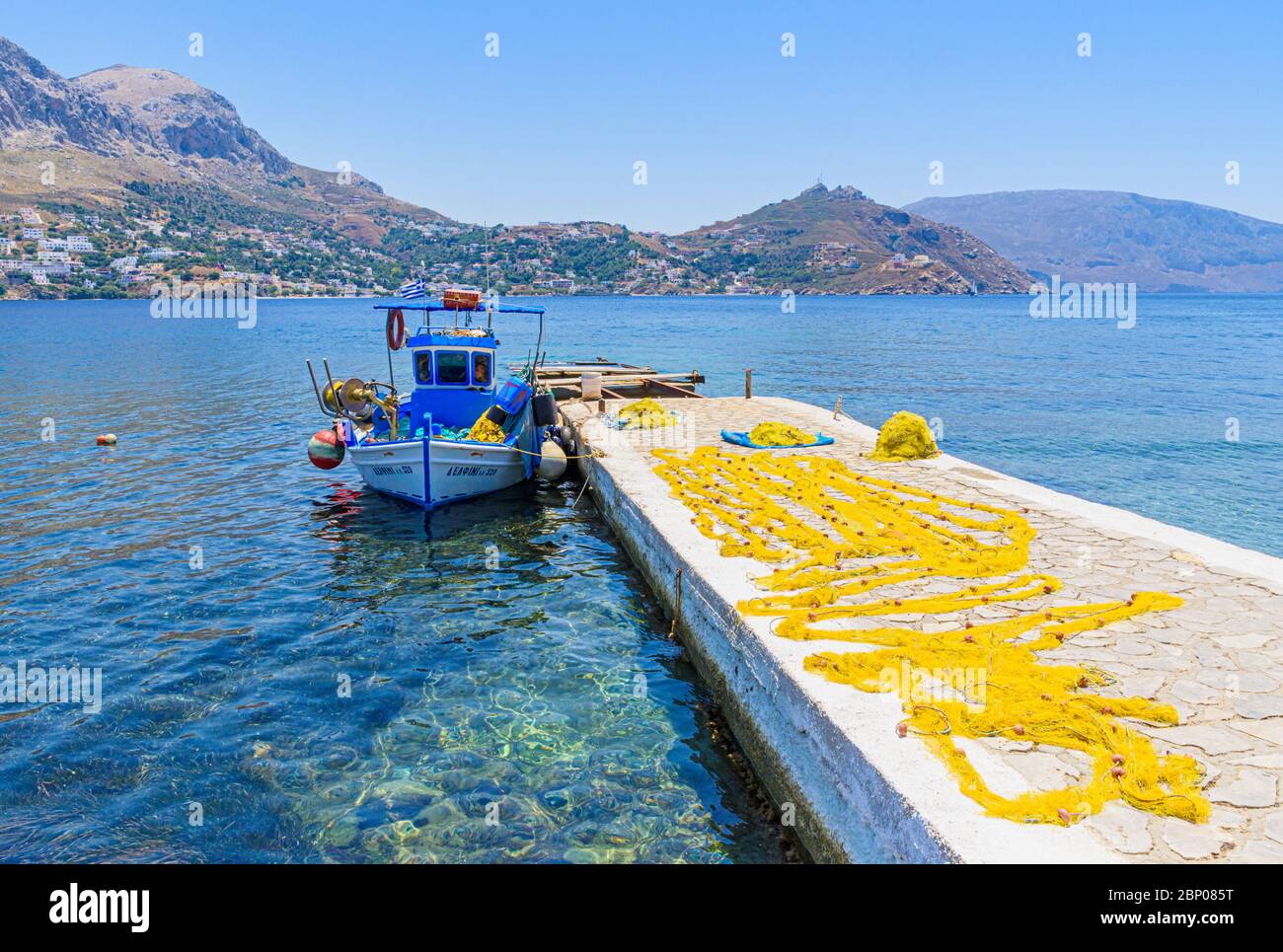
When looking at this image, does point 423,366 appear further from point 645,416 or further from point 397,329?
Answer: point 645,416

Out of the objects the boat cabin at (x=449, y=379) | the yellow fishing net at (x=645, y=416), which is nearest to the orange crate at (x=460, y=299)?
the boat cabin at (x=449, y=379)

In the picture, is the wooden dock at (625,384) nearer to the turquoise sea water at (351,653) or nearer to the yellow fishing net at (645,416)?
the yellow fishing net at (645,416)

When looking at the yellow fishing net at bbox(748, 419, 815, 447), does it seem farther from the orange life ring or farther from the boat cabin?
the orange life ring

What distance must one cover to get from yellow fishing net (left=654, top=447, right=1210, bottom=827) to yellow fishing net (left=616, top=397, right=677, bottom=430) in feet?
23.5

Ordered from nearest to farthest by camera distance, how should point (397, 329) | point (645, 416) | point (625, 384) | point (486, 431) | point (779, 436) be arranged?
1. point (779, 436)
2. point (486, 431)
3. point (397, 329)
4. point (645, 416)
5. point (625, 384)

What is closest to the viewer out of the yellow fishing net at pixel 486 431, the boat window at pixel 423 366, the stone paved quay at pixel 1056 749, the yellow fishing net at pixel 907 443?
the stone paved quay at pixel 1056 749

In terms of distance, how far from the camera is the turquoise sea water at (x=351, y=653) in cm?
695

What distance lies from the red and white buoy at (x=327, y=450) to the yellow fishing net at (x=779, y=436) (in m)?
9.77

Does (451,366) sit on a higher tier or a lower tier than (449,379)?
higher

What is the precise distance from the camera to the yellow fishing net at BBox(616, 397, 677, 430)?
67.5 ft

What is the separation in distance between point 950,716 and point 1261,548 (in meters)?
14.5

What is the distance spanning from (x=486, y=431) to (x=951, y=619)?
1262 centimetres

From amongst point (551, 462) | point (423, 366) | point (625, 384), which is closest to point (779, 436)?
point (551, 462)

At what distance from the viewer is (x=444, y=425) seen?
18953mm
